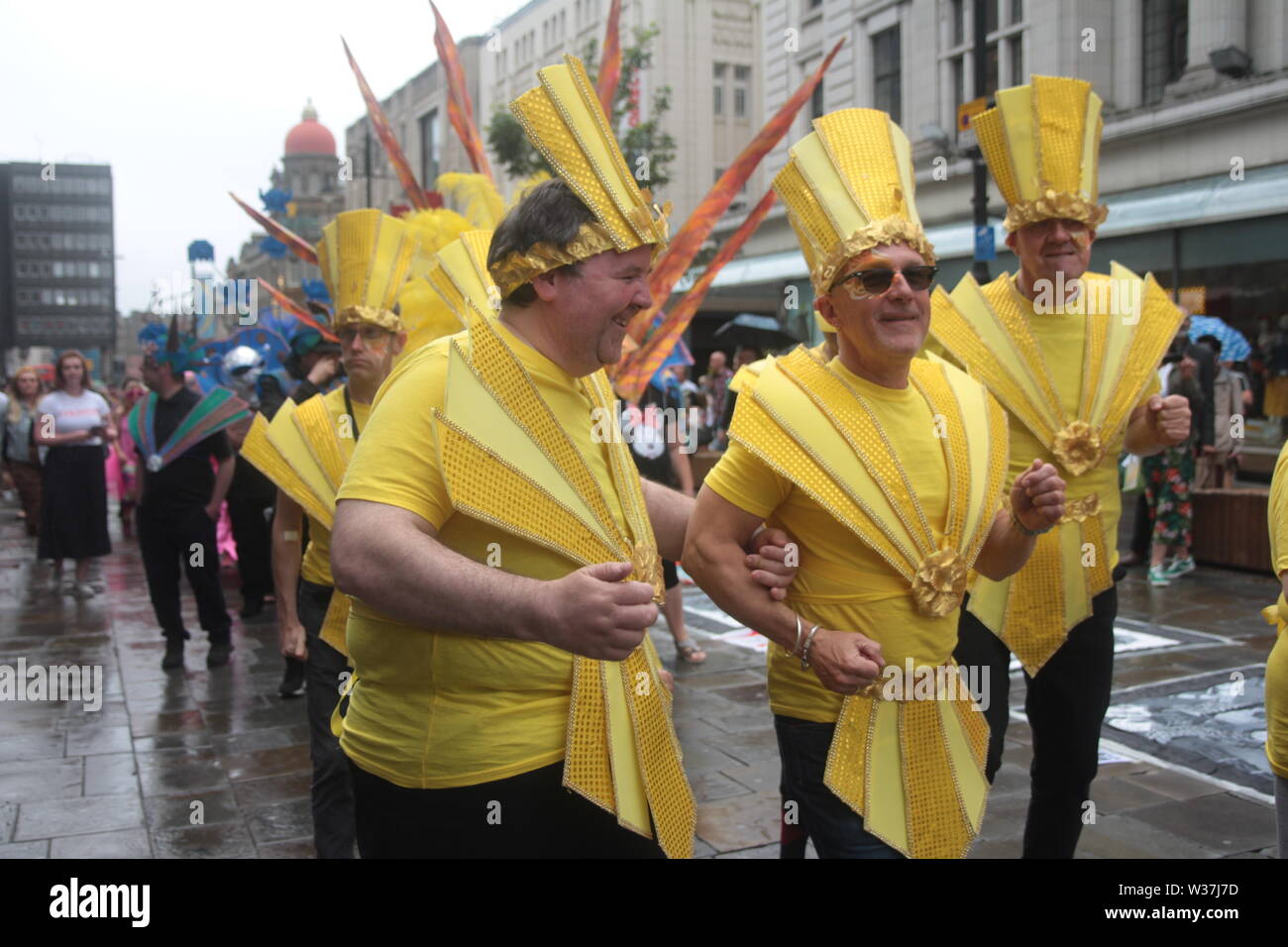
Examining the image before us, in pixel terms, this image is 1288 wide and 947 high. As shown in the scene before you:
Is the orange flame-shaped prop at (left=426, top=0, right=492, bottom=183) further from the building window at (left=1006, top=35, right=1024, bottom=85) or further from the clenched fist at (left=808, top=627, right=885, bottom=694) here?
the building window at (left=1006, top=35, right=1024, bottom=85)

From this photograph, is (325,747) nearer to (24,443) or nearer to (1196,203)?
(24,443)

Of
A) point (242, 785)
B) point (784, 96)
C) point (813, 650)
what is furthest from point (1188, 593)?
point (784, 96)

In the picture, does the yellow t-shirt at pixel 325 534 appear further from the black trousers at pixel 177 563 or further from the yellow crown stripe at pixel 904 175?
the black trousers at pixel 177 563

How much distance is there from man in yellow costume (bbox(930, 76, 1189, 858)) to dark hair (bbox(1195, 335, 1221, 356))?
9.01 metres

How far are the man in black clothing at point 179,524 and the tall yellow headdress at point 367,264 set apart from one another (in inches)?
143

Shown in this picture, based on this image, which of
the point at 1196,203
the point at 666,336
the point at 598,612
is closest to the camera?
the point at 598,612

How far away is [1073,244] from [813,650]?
5.50 ft

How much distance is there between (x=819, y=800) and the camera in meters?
2.63

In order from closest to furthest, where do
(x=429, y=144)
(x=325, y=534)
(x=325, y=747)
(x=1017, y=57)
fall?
1. (x=325, y=747)
2. (x=325, y=534)
3. (x=1017, y=57)
4. (x=429, y=144)

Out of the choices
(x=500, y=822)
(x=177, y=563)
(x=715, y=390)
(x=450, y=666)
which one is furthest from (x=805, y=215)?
(x=715, y=390)

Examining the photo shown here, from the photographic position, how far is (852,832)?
8.43 ft

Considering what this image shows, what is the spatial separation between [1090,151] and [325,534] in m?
2.71

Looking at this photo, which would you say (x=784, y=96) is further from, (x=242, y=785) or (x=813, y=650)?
(x=813, y=650)

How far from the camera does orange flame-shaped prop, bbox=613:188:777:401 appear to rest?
5.43m
